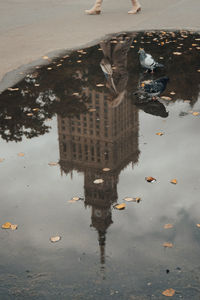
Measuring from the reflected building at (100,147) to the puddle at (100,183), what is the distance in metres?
0.02

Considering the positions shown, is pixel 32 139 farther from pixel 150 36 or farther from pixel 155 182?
pixel 150 36

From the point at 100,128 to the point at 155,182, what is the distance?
2.10 m

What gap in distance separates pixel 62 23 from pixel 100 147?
11.7 m

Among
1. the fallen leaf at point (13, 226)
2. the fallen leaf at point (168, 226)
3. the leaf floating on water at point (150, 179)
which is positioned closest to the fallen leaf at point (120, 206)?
the fallen leaf at point (168, 226)

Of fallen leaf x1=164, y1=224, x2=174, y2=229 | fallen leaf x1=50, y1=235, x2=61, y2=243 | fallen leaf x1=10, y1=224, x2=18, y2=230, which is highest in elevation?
fallen leaf x1=164, y1=224, x2=174, y2=229

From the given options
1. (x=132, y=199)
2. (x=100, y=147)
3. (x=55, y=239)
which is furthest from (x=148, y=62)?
(x=55, y=239)

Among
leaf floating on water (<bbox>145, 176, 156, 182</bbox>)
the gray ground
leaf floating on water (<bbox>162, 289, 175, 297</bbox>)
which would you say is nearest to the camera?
leaf floating on water (<bbox>162, 289, 175, 297</bbox>)

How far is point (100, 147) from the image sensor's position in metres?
7.15

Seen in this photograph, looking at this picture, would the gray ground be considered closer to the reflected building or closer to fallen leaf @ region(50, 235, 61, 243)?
the reflected building

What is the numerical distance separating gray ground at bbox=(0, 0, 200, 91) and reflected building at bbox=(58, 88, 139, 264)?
2854 mm

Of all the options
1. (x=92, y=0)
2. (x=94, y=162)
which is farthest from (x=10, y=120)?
(x=92, y=0)

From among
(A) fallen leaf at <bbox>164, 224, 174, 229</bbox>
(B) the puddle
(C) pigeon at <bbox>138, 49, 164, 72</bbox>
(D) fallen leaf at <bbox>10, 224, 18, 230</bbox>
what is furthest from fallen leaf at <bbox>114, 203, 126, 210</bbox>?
(C) pigeon at <bbox>138, 49, 164, 72</bbox>

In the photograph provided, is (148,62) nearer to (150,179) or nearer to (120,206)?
(150,179)

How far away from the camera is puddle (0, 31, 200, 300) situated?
428cm
